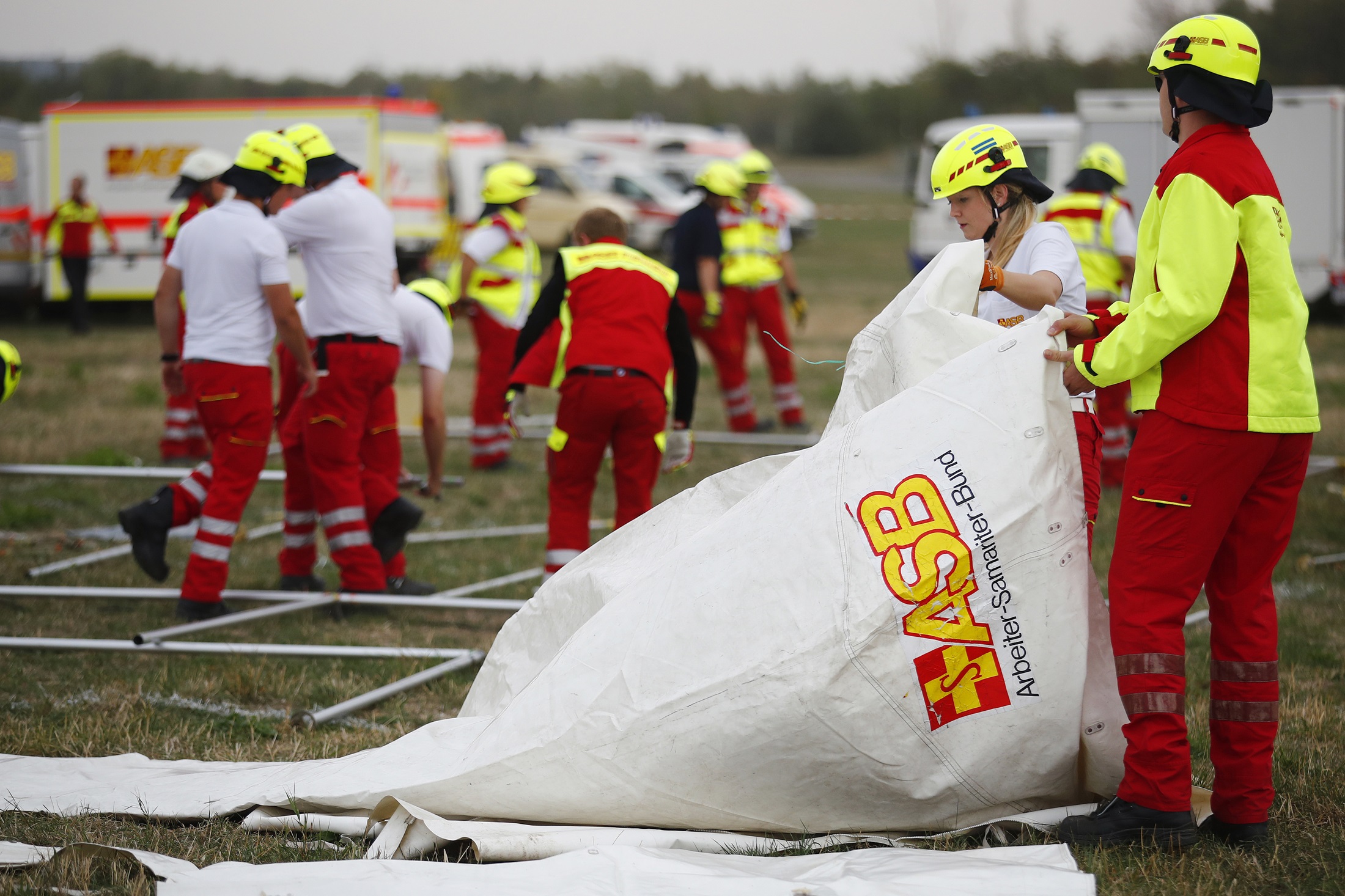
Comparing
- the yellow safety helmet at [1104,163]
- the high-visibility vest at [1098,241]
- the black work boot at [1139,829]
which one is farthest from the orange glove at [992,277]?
the yellow safety helmet at [1104,163]

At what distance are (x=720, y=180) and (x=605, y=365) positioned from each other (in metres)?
5.03

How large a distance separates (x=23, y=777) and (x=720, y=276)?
24.1ft

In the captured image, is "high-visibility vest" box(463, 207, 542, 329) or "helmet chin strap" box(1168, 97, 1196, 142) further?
"high-visibility vest" box(463, 207, 542, 329)

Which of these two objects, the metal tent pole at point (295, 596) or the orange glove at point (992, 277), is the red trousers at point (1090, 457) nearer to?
the orange glove at point (992, 277)

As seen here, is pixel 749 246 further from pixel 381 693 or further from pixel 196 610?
pixel 381 693

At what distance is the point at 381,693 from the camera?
4.34 meters

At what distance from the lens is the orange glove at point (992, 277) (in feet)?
11.2

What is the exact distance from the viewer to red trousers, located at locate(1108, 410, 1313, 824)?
288cm

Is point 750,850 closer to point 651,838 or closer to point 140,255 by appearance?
point 651,838

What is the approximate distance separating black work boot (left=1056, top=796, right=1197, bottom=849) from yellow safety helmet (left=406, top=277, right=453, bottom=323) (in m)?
4.75

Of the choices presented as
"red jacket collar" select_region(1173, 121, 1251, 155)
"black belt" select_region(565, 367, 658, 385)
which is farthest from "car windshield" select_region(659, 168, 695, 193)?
"red jacket collar" select_region(1173, 121, 1251, 155)

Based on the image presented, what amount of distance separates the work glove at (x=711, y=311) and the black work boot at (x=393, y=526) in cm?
419

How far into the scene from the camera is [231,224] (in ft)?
17.5

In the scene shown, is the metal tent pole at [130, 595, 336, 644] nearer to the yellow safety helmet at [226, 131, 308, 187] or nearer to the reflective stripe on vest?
the yellow safety helmet at [226, 131, 308, 187]
